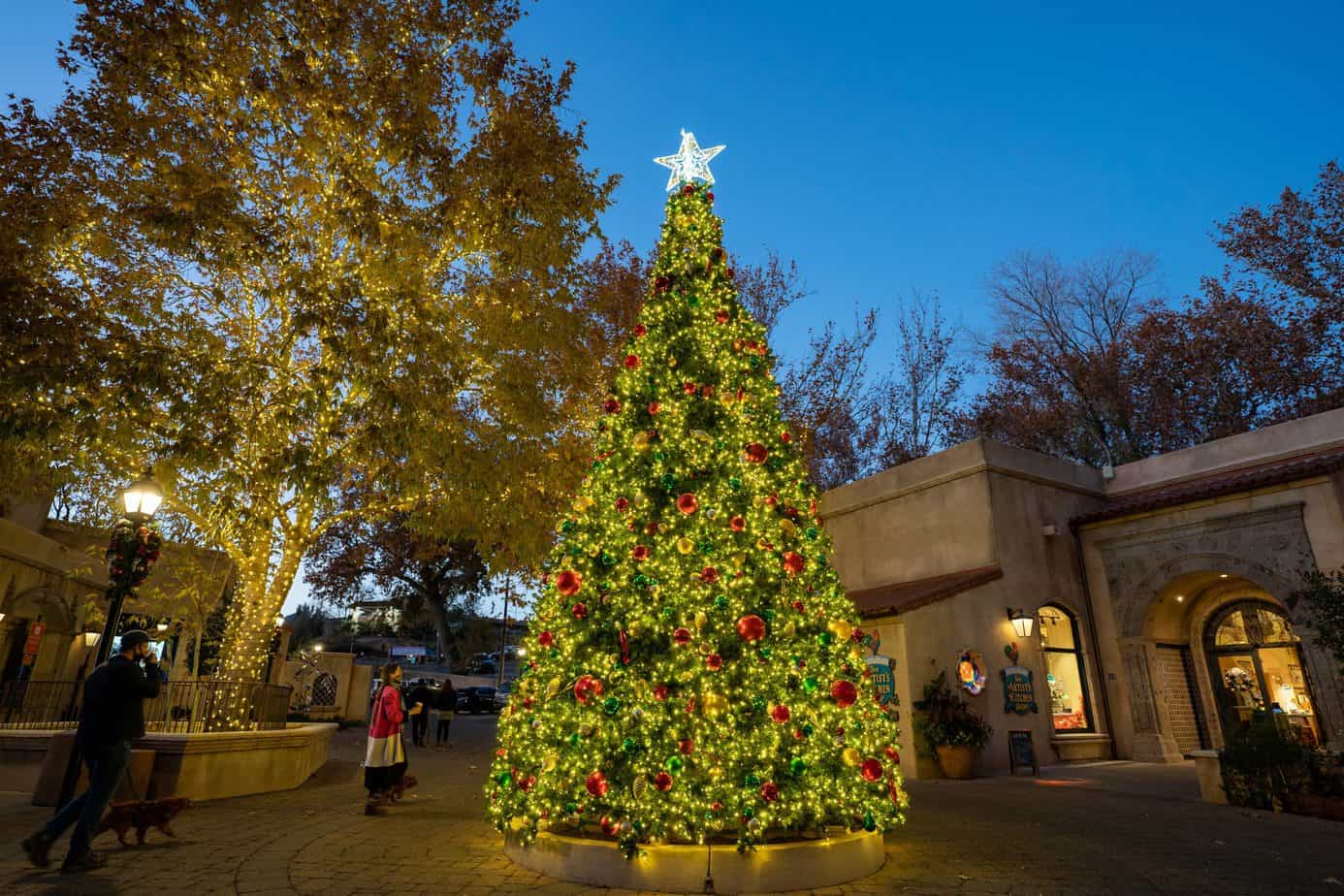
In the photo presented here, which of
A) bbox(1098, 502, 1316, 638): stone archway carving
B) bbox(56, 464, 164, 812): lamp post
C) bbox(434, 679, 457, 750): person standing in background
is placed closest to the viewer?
bbox(56, 464, 164, 812): lamp post

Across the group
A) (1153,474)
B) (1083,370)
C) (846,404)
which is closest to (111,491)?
(846,404)

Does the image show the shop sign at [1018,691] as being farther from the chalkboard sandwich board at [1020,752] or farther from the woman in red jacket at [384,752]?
the woman in red jacket at [384,752]

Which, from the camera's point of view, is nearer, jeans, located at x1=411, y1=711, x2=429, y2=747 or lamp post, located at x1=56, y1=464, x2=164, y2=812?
lamp post, located at x1=56, y1=464, x2=164, y2=812

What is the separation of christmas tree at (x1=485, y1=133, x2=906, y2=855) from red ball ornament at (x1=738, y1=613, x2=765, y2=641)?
0.01 m

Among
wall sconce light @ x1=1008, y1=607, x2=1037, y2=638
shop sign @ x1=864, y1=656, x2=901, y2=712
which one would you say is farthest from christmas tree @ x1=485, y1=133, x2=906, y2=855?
wall sconce light @ x1=1008, y1=607, x2=1037, y2=638

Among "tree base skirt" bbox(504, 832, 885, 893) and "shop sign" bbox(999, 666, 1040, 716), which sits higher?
"shop sign" bbox(999, 666, 1040, 716)

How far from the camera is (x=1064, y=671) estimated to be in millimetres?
14617

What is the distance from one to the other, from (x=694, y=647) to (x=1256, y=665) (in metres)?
15.4

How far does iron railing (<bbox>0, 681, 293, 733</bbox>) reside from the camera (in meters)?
8.98

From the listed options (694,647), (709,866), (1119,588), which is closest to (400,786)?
(709,866)

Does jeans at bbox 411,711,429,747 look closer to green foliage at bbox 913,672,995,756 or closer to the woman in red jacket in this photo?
the woman in red jacket

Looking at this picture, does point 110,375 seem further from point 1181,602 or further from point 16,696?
point 1181,602

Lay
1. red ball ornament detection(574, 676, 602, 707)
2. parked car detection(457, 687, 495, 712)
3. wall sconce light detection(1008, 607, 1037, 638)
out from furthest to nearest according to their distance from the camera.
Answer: parked car detection(457, 687, 495, 712)
wall sconce light detection(1008, 607, 1037, 638)
red ball ornament detection(574, 676, 602, 707)

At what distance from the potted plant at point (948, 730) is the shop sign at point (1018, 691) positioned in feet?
3.75
